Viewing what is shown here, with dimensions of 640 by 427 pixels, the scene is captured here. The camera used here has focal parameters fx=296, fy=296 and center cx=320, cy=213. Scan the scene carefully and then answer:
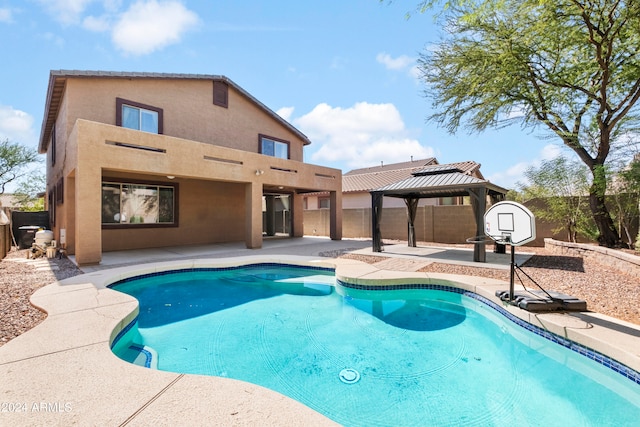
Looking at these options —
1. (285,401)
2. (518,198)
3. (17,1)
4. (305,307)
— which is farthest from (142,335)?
(518,198)

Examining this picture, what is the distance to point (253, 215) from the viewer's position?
39.3 ft

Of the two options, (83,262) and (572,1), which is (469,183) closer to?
(572,1)

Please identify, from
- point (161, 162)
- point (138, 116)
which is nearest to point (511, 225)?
point (161, 162)

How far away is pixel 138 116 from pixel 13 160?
20.8m

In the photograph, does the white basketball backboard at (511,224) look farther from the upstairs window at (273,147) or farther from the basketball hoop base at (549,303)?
the upstairs window at (273,147)

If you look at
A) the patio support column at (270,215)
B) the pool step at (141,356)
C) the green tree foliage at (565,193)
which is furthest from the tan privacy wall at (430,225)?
the pool step at (141,356)

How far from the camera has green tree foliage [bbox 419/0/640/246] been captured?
800cm

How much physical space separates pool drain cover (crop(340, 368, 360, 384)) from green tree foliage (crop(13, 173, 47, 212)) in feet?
100

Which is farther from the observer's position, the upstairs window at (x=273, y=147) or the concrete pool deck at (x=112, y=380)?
the upstairs window at (x=273, y=147)

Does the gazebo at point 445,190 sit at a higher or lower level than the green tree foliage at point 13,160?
lower

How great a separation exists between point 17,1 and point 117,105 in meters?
3.29

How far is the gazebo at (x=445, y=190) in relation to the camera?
30.0 feet

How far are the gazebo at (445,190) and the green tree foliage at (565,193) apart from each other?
1.98 meters

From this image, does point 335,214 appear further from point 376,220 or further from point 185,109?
point 185,109
